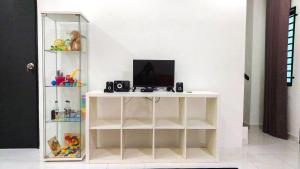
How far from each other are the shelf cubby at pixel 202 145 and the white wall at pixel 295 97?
1551 millimetres

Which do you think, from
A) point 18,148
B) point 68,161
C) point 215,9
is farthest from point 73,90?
point 215,9

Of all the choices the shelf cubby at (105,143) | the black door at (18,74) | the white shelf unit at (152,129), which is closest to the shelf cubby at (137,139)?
the white shelf unit at (152,129)

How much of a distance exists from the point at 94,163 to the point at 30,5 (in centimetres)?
216

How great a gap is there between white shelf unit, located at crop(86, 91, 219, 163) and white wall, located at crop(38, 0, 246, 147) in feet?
1.03

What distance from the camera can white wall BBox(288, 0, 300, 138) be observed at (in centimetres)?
332

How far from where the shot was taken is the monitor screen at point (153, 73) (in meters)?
2.72

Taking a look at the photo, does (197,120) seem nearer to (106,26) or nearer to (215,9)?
(215,9)

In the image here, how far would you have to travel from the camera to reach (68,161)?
250 cm

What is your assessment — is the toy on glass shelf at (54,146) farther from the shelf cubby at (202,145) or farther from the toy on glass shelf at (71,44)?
the shelf cubby at (202,145)

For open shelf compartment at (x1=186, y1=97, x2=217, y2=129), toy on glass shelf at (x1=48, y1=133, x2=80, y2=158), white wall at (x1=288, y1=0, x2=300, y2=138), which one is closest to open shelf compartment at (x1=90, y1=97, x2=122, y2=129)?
toy on glass shelf at (x1=48, y1=133, x2=80, y2=158)

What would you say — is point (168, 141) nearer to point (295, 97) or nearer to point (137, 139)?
point (137, 139)

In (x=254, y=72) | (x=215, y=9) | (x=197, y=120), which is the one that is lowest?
(x=197, y=120)

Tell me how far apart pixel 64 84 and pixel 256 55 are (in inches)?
137

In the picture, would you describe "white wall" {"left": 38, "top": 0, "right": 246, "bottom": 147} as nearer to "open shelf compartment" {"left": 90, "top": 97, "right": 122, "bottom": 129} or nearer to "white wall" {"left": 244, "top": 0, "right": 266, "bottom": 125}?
"open shelf compartment" {"left": 90, "top": 97, "right": 122, "bottom": 129}
